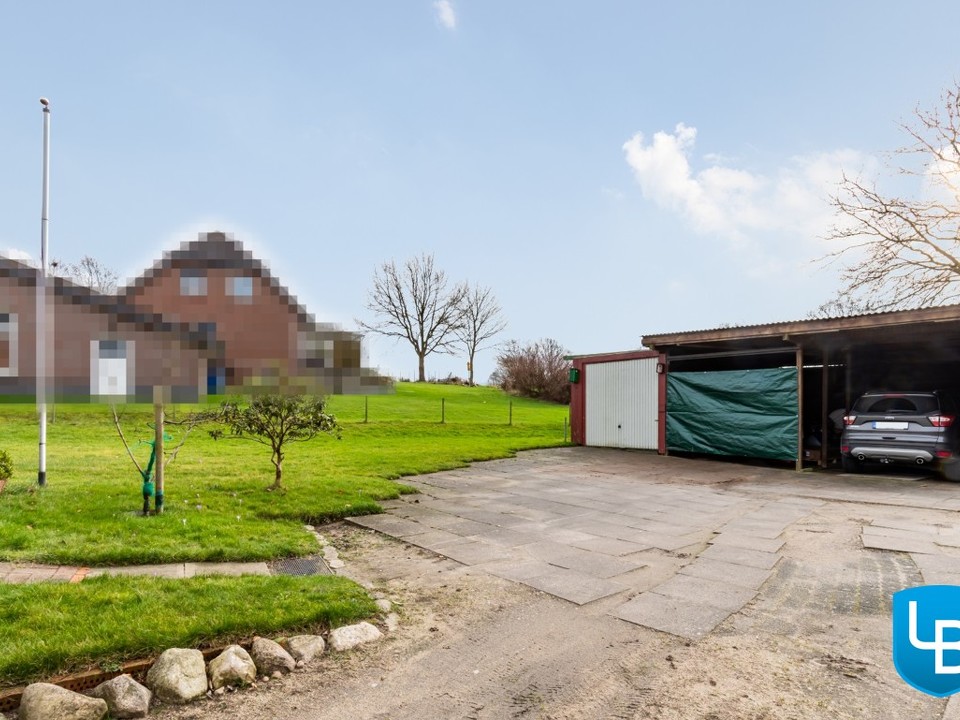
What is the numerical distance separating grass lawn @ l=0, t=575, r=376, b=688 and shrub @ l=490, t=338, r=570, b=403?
29.0 meters

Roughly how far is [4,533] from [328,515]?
2.88 metres

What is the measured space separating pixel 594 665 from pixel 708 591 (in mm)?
1510

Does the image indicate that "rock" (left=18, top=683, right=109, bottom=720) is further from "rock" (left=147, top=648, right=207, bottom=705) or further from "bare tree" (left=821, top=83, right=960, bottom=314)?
"bare tree" (left=821, top=83, right=960, bottom=314)

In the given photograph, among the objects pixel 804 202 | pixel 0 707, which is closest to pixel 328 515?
pixel 0 707

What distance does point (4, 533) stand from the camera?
16.0ft

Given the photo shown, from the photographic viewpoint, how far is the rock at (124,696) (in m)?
2.47

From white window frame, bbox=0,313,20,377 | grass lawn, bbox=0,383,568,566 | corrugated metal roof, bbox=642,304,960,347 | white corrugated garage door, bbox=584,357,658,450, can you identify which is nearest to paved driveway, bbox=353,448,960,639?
grass lawn, bbox=0,383,568,566

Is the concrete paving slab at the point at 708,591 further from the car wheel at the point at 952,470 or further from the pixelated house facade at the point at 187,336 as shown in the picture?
the car wheel at the point at 952,470

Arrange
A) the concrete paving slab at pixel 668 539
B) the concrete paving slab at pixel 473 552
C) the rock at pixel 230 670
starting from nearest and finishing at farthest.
→ the rock at pixel 230 670 → the concrete paving slab at pixel 473 552 → the concrete paving slab at pixel 668 539

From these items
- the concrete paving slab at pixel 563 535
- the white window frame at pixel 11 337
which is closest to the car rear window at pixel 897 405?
the concrete paving slab at pixel 563 535

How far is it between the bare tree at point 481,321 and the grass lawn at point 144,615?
4095cm

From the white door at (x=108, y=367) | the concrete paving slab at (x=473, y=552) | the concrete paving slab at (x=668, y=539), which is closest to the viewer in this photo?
the white door at (x=108, y=367)

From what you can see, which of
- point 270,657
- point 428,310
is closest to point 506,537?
point 270,657

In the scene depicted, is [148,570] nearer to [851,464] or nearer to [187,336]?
[187,336]
